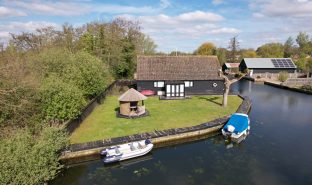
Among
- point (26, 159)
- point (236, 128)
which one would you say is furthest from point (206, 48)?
point (26, 159)

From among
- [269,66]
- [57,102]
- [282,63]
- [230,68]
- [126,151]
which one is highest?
[282,63]

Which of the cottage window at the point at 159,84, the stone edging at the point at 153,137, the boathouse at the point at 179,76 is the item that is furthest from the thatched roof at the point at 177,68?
the stone edging at the point at 153,137

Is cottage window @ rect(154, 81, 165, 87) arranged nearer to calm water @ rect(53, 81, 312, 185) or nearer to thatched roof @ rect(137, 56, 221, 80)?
thatched roof @ rect(137, 56, 221, 80)

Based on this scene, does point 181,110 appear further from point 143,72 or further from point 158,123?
point 143,72

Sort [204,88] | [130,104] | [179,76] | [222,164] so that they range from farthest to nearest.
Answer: [204,88]
[179,76]
[130,104]
[222,164]

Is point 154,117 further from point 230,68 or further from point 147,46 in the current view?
point 230,68

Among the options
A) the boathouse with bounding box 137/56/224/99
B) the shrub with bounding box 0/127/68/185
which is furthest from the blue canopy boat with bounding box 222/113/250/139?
the shrub with bounding box 0/127/68/185

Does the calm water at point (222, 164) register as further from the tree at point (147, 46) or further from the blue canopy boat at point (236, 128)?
the tree at point (147, 46)
